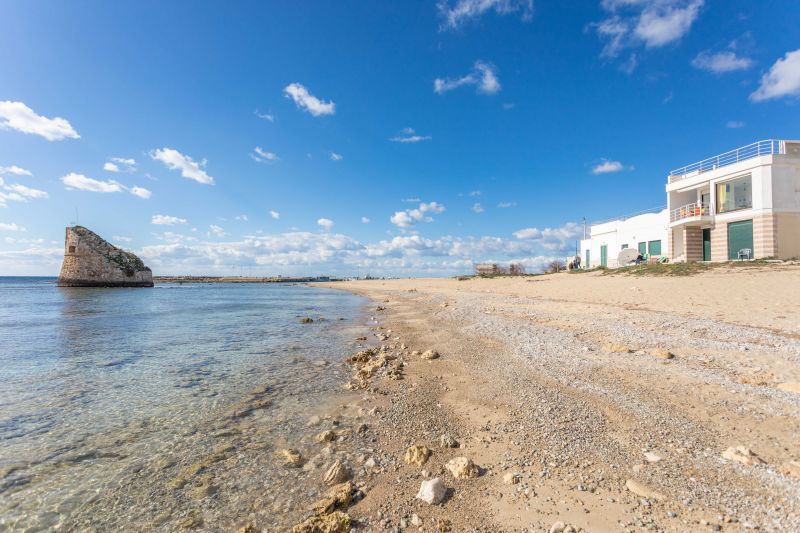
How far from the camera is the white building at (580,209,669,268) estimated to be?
37.9 metres

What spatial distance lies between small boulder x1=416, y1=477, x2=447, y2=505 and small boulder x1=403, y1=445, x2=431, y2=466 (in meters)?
0.58

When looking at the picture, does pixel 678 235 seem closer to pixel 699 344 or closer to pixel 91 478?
pixel 699 344

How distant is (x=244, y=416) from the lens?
6008 millimetres

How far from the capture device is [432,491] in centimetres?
347

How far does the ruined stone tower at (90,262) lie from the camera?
172 ft

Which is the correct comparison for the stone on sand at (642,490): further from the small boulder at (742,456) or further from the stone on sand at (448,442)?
the stone on sand at (448,442)

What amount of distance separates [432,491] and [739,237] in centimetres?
3556

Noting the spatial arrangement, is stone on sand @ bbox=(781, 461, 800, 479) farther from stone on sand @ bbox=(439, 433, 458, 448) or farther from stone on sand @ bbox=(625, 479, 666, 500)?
stone on sand @ bbox=(439, 433, 458, 448)

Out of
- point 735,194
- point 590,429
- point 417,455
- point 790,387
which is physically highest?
point 735,194

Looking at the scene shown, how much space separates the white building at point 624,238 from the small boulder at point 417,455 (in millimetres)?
39218

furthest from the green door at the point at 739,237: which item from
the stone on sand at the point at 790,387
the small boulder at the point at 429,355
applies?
the small boulder at the point at 429,355

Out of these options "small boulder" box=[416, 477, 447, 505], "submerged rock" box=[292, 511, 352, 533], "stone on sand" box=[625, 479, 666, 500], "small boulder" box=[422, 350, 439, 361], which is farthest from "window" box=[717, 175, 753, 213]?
"submerged rock" box=[292, 511, 352, 533]

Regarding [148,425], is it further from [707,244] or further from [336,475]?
[707,244]

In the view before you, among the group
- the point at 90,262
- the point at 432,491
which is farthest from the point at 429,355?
the point at 90,262
